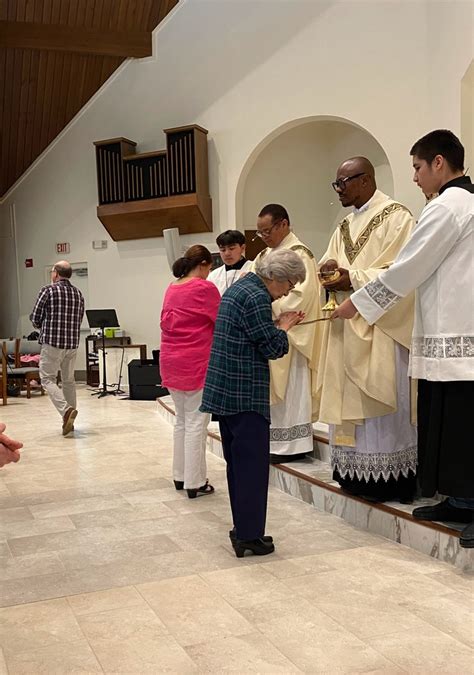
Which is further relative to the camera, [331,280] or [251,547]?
[331,280]

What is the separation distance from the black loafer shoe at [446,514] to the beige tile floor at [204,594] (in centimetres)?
17

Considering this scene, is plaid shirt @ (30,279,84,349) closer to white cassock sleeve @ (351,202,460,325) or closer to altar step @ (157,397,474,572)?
altar step @ (157,397,474,572)

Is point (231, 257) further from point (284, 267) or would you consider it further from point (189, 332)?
point (284, 267)

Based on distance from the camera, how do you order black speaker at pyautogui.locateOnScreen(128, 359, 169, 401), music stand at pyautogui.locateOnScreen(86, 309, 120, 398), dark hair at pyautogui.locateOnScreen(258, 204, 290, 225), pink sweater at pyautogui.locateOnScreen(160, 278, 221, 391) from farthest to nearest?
music stand at pyautogui.locateOnScreen(86, 309, 120, 398) → black speaker at pyautogui.locateOnScreen(128, 359, 169, 401) → dark hair at pyautogui.locateOnScreen(258, 204, 290, 225) → pink sweater at pyautogui.locateOnScreen(160, 278, 221, 391)

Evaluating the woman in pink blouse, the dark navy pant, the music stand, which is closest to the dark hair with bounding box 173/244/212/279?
the woman in pink blouse

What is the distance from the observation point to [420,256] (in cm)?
270

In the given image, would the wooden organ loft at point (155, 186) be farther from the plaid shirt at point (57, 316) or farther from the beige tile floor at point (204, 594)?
the beige tile floor at point (204, 594)

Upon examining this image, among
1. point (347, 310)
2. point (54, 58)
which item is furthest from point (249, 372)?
point (54, 58)

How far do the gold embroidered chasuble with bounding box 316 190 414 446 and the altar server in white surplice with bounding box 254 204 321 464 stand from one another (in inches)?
23.1

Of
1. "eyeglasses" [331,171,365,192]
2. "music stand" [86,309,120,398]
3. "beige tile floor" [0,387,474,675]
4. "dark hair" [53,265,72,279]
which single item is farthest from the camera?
"music stand" [86,309,120,398]

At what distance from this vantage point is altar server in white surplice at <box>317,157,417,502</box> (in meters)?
3.17

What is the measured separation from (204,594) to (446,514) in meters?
1.08

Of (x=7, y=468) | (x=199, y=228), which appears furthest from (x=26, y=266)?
(x=7, y=468)

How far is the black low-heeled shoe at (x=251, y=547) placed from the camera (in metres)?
2.96
